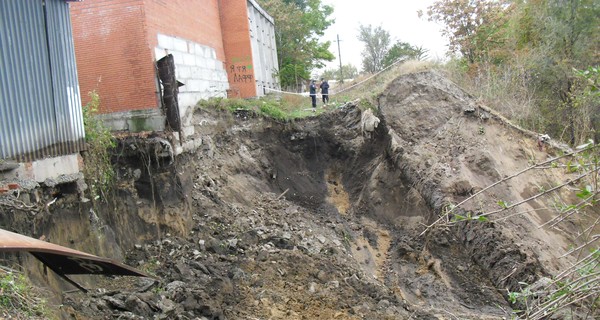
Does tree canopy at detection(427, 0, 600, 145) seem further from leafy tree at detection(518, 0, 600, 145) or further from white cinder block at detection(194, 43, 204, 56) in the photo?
white cinder block at detection(194, 43, 204, 56)

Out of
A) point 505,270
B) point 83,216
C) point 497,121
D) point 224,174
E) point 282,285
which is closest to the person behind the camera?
point 83,216

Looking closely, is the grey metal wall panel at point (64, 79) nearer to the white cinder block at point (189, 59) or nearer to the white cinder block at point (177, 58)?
the white cinder block at point (177, 58)

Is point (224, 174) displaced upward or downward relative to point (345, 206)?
upward

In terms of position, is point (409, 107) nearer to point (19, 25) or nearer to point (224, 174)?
point (224, 174)

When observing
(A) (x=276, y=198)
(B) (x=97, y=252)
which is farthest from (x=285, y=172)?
(B) (x=97, y=252)

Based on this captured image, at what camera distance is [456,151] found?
45.4ft

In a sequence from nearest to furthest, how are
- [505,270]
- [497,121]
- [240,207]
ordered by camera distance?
[505,270] < [240,207] < [497,121]

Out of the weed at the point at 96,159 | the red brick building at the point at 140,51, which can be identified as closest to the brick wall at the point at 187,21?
the red brick building at the point at 140,51

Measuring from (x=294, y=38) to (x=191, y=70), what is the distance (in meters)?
20.0

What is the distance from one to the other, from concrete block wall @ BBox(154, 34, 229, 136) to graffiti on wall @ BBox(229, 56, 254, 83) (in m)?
1.88

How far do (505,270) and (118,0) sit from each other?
11.1m

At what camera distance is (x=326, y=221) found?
13.6 m

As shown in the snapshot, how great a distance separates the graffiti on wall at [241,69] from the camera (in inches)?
726

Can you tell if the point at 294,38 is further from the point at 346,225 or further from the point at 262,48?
the point at 346,225
